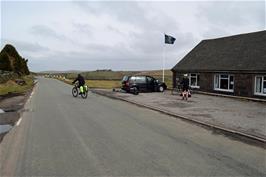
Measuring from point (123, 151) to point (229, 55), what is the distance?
25012 mm

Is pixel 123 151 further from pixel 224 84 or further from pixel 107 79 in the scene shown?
pixel 107 79

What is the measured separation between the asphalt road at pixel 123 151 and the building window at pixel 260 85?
14.2 metres

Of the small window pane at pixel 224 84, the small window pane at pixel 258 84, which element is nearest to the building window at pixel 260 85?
the small window pane at pixel 258 84

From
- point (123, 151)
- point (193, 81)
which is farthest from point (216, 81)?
point (123, 151)

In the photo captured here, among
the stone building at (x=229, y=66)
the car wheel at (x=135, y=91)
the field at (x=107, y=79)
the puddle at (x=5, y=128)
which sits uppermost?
the stone building at (x=229, y=66)

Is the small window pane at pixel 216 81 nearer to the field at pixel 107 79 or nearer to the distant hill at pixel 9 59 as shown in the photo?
the field at pixel 107 79

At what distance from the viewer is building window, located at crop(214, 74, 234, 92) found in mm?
29291

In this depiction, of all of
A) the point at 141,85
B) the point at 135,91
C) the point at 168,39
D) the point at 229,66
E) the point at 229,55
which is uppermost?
the point at 168,39

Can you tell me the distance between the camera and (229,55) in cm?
3164

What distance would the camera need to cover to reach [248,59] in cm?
2831

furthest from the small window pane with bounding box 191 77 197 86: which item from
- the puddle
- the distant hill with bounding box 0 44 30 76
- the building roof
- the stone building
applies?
the distant hill with bounding box 0 44 30 76

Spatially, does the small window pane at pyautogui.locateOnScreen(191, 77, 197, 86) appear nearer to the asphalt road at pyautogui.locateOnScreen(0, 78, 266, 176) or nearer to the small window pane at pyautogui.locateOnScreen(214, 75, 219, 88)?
the small window pane at pyautogui.locateOnScreen(214, 75, 219, 88)

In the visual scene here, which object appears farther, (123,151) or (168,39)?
(168,39)

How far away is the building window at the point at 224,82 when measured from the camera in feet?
96.1
